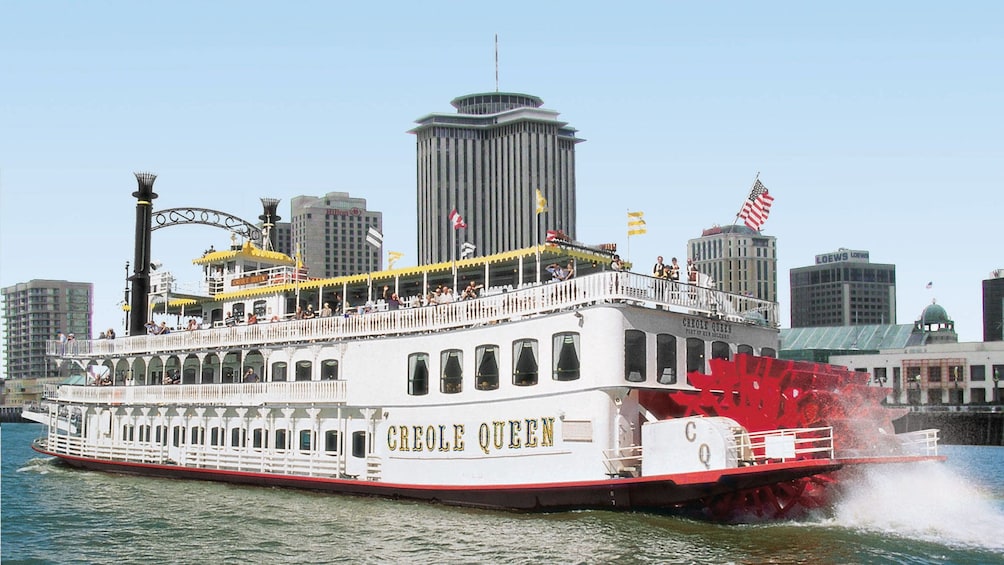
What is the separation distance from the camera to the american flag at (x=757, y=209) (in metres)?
23.4

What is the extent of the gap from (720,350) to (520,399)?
14.2 ft

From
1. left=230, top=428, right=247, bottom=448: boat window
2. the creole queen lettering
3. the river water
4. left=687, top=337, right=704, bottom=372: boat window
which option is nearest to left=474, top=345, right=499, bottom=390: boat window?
the creole queen lettering

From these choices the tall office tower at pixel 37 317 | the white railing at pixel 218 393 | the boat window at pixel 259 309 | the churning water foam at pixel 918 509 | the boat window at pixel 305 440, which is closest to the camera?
the churning water foam at pixel 918 509

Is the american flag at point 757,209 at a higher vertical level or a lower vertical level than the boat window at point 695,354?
higher

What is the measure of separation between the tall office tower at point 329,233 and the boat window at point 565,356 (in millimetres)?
107210

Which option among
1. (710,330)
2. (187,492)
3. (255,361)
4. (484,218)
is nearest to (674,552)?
(710,330)

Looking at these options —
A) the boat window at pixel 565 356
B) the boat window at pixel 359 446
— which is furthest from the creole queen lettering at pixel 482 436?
the boat window at pixel 359 446

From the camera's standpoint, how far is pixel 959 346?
274 ft

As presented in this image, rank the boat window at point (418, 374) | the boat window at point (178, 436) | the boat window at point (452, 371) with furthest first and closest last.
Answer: the boat window at point (178, 436)
the boat window at point (418, 374)
the boat window at point (452, 371)

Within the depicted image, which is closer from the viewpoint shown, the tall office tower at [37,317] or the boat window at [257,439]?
the boat window at [257,439]

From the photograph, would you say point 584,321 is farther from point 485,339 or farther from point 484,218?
point 484,218

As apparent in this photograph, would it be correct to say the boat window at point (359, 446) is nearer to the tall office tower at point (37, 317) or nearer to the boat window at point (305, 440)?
the boat window at point (305, 440)

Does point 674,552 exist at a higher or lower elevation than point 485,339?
lower

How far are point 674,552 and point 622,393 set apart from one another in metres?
3.89
